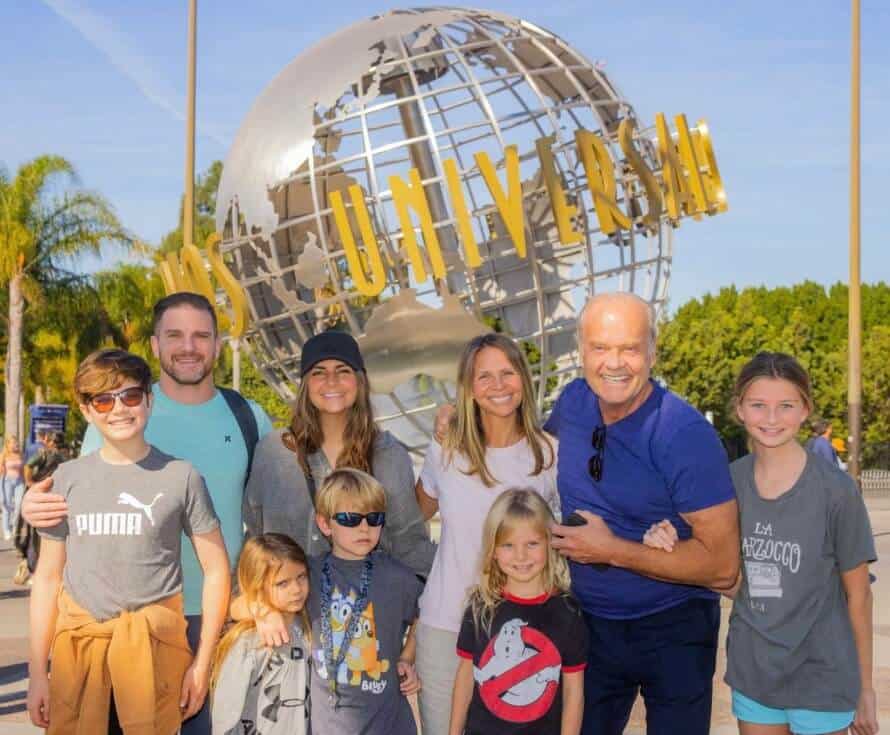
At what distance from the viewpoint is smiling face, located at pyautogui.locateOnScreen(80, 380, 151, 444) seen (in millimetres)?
3322

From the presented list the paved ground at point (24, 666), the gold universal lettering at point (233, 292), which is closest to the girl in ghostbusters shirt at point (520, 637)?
the paved ground at point (24, 666)

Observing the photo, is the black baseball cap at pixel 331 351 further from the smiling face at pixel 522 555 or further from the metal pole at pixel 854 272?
the metal pole at pixel 854 272

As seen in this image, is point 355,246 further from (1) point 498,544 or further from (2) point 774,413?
(2) point 774,413

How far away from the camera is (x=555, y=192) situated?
7.96m

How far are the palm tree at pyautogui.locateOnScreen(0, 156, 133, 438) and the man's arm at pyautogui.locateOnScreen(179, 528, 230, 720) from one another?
79.7 feet

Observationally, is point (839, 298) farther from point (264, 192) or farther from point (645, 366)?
point (645, 366)

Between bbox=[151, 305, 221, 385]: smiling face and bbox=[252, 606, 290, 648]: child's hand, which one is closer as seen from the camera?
bbox=[252, 606, 290, 648]: child's hand

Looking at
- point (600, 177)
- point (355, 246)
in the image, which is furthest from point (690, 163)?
point (355, 246)

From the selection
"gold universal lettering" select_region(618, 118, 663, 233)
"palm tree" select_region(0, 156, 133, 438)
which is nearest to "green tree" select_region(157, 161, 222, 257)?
"palm tree" select_region(0, 156, 133, 438)

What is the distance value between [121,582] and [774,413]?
76.7 inches

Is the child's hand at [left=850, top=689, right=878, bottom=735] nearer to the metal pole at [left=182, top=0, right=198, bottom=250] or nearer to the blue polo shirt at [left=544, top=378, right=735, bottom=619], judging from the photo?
the blue polo shirt at [left=544, top=378, right=735, bottom=619]

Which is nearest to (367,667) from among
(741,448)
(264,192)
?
(264,192)

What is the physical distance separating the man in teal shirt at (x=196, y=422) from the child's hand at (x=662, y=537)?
1.39 metres

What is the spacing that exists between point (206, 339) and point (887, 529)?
16776 mm
